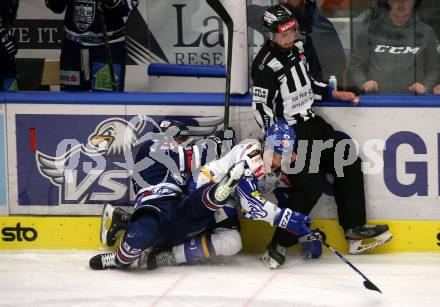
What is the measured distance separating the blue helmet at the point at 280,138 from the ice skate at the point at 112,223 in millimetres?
922

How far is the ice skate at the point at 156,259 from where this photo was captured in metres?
5.87

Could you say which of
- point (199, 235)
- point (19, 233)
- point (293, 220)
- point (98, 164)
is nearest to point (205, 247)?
point (199, 235)

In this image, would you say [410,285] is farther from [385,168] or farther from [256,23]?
[256,23]

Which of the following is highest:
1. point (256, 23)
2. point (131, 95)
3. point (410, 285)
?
point (256, 23)

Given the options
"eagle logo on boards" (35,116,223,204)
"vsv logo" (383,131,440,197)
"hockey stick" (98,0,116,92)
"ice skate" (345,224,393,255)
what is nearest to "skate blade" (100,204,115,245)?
"eagle logo on boards" (35,116,223,204)

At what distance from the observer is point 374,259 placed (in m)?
5.95

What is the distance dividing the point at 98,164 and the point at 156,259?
65cm

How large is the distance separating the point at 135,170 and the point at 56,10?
133 cm

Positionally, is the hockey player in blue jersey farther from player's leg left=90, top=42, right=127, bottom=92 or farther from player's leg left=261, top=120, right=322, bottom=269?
player's leg left=90, top=42, right=127, bottom=92

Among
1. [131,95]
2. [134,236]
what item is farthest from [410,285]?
[131,95]

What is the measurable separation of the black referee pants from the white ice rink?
209 millimetres

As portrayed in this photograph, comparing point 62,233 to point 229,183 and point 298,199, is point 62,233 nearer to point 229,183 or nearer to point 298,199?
point 229,183

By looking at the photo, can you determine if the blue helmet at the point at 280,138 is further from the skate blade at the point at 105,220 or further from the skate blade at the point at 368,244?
the skate blade at the point at 105,220

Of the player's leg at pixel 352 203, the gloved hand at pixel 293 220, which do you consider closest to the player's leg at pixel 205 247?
the gloved hand at pixel 293 220
